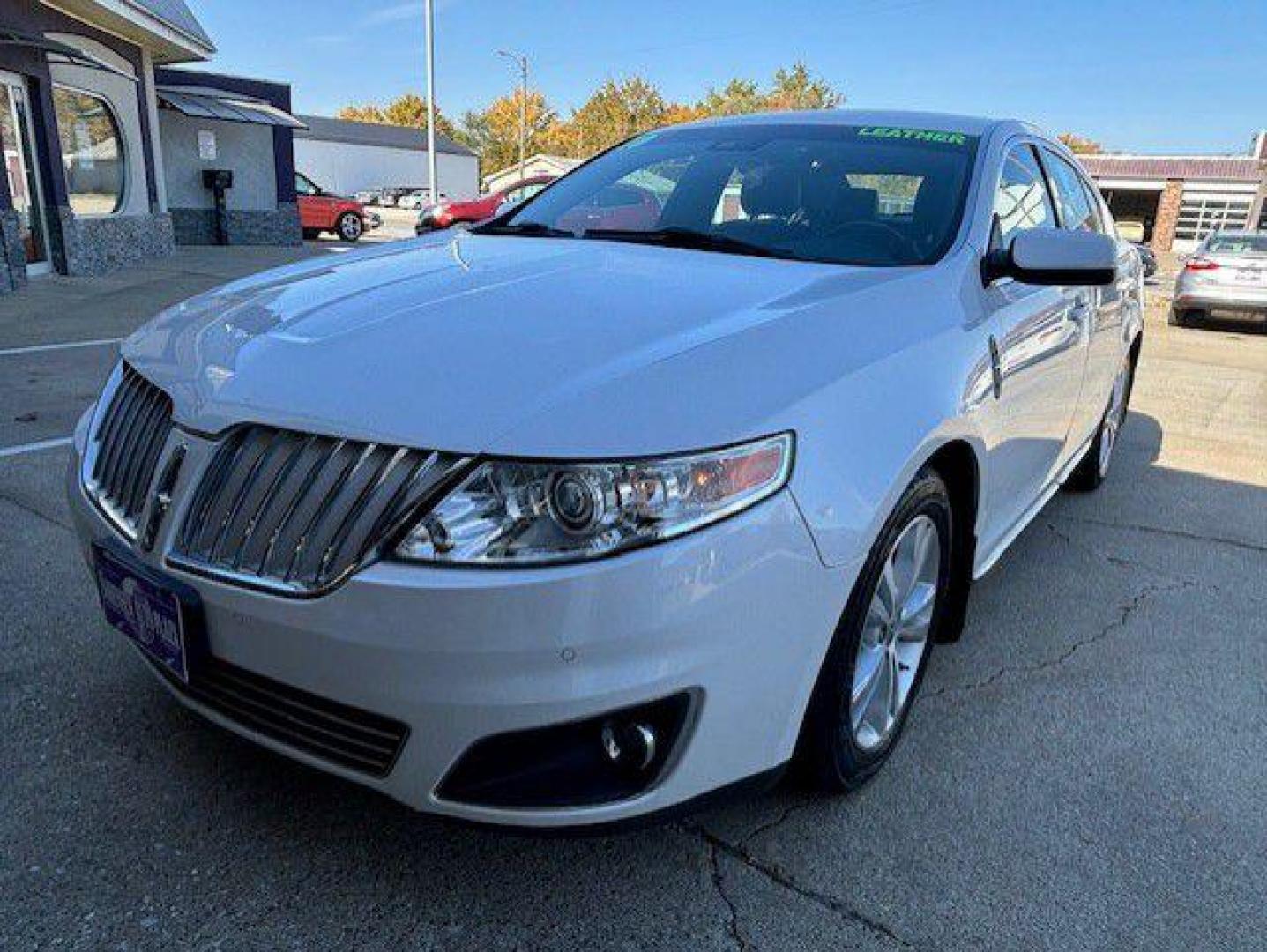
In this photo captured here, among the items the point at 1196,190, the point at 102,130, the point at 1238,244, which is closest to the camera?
the point at 102,130

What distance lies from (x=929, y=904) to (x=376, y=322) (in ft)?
5.52

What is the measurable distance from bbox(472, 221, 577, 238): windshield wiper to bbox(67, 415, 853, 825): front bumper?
175 cm

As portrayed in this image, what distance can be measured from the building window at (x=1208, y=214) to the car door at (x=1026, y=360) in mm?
44413

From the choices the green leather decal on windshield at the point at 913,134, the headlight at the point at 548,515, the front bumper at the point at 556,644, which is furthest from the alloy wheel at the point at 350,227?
the headlight at the point at 548,515

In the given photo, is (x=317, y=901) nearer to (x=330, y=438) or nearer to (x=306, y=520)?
(x=306, y=520)

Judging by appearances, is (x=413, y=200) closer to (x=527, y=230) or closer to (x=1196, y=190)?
(x=1196, y=190)

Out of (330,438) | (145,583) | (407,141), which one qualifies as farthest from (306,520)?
(407,141)

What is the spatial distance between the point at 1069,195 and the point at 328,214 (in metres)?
22.8

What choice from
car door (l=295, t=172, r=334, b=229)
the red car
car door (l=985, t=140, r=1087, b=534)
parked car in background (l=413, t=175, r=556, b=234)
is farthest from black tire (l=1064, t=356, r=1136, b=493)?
car door (l=295, t=172, r=334, b=229)

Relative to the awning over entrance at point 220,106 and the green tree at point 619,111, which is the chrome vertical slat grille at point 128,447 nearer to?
the awning over entrance at point 220,106

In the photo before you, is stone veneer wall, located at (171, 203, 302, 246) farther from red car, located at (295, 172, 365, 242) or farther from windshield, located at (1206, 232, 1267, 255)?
windshield, located at (1206, 232, 1267, 255)

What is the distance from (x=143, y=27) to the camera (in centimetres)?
1223

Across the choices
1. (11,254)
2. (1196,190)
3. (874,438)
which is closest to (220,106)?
(11,254)

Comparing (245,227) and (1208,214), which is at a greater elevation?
(1208,214)
